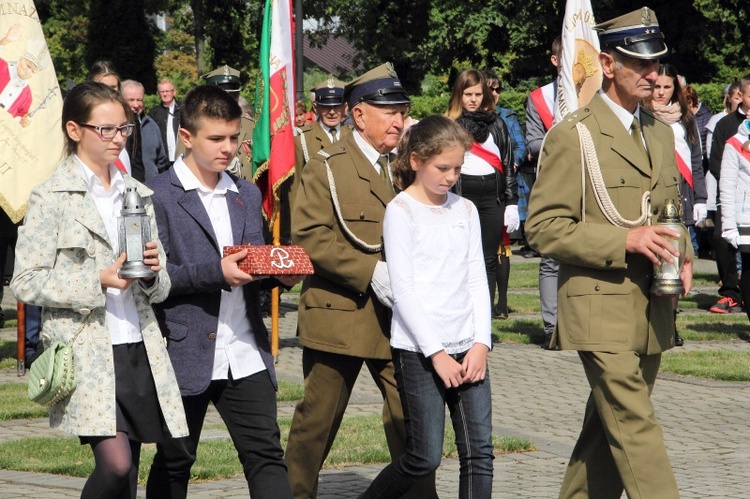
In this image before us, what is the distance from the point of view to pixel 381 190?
19.4 feet

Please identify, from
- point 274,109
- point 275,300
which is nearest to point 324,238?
point 274,109

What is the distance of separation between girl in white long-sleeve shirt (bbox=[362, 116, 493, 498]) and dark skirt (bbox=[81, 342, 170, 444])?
1024 mm

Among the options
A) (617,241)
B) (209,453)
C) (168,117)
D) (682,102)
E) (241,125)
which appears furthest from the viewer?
(168,117)

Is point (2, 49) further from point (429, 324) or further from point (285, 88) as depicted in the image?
point (429, 324)

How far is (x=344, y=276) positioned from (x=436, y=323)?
609mm

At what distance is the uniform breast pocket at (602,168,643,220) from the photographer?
17.7ft

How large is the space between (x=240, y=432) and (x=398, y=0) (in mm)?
41292

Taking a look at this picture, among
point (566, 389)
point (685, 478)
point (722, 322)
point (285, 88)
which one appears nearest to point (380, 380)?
point (685, 478)

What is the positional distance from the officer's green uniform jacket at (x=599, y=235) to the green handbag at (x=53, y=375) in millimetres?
1910

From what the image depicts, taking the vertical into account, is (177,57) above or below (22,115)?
above

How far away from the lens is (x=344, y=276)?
5715mm

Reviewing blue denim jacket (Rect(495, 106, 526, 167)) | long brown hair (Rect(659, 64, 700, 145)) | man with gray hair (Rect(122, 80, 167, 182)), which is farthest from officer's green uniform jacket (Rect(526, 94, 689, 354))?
man with gray hair (Rect(122, 80, 167, 182))

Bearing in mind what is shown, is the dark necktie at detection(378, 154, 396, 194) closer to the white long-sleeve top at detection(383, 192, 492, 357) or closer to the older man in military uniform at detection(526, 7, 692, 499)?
the white long-sleeve top at detection(383, 192, 492, 357)

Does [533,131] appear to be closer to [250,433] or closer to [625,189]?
[625,189]
